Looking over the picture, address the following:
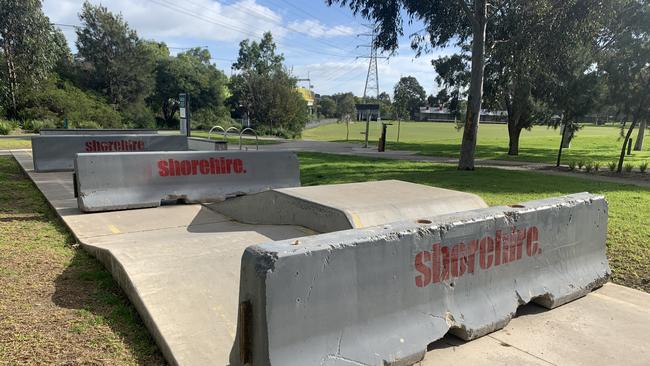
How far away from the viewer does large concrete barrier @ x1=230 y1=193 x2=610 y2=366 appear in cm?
270

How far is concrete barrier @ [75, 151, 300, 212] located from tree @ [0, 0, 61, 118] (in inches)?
1301

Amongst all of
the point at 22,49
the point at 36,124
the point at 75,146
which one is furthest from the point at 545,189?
the point at 22,49

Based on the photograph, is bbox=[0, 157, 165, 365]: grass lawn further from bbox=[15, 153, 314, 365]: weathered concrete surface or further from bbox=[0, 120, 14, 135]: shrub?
bbox=[0, 120, 14, 135]: shrub

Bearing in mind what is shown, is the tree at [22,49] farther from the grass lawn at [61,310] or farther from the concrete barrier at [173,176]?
the grass lawn at [61,310]

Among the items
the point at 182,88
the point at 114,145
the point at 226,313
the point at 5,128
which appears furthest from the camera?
the point at 182,88

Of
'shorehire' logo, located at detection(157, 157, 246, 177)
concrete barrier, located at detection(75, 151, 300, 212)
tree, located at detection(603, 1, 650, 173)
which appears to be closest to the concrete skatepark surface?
concrete barrier, located at detection(75, 151, 300, 212)

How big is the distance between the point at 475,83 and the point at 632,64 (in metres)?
4.81

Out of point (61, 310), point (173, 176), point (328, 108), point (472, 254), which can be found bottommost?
point (61, 310)

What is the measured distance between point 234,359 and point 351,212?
2.63 m

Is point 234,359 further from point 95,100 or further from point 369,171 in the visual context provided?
point 95,100

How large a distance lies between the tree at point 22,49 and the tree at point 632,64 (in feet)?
120

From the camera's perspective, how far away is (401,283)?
3.28 m

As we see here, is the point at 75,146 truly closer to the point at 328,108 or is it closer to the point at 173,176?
the point at 173,176

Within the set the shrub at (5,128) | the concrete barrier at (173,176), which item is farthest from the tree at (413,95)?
the concrete barrier at (173,176)
